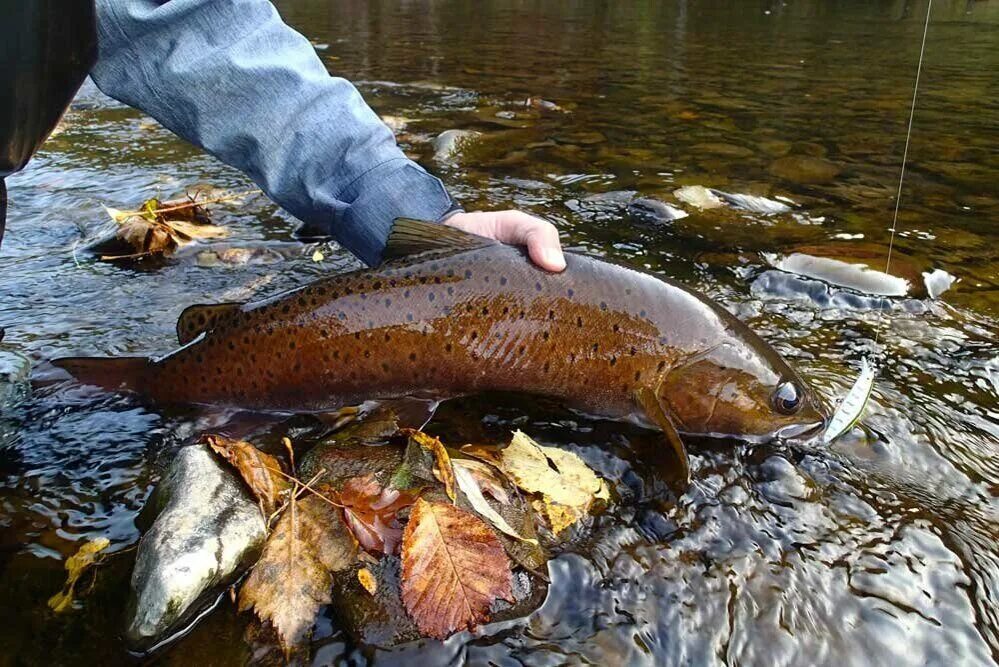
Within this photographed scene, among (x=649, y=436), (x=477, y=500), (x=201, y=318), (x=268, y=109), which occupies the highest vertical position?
(x=268, y=109)

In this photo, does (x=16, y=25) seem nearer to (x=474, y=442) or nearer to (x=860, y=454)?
(x=474, y=442)

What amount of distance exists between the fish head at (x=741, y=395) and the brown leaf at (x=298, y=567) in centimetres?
132

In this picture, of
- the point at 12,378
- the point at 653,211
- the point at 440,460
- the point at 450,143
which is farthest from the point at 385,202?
the point at 450,143

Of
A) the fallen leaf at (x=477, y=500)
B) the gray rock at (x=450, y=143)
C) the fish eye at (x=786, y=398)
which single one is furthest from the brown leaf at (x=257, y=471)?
the gray rock at (x=450, y=143)

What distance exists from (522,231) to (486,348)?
517 millimetres

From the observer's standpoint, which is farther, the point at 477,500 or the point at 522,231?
the point at 522,231

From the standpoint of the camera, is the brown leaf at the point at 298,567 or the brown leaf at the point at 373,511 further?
the brown leaf at the point at 373,511

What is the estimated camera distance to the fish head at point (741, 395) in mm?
2760

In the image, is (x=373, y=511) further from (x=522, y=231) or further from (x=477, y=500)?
(x=522, y=231)

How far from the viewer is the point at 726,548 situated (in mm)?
2354

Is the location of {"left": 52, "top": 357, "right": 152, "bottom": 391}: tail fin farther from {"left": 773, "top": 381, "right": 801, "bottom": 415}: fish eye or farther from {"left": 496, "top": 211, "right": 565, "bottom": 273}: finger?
{"left": 773, "top": 381, "right": 801, "bottom": 415}: fish eye

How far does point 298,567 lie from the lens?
213 cm

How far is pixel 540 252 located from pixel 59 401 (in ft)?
6.55

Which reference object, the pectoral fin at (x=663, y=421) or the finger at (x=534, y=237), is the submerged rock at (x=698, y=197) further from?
the pectoral fin at (x=663, y=421)
